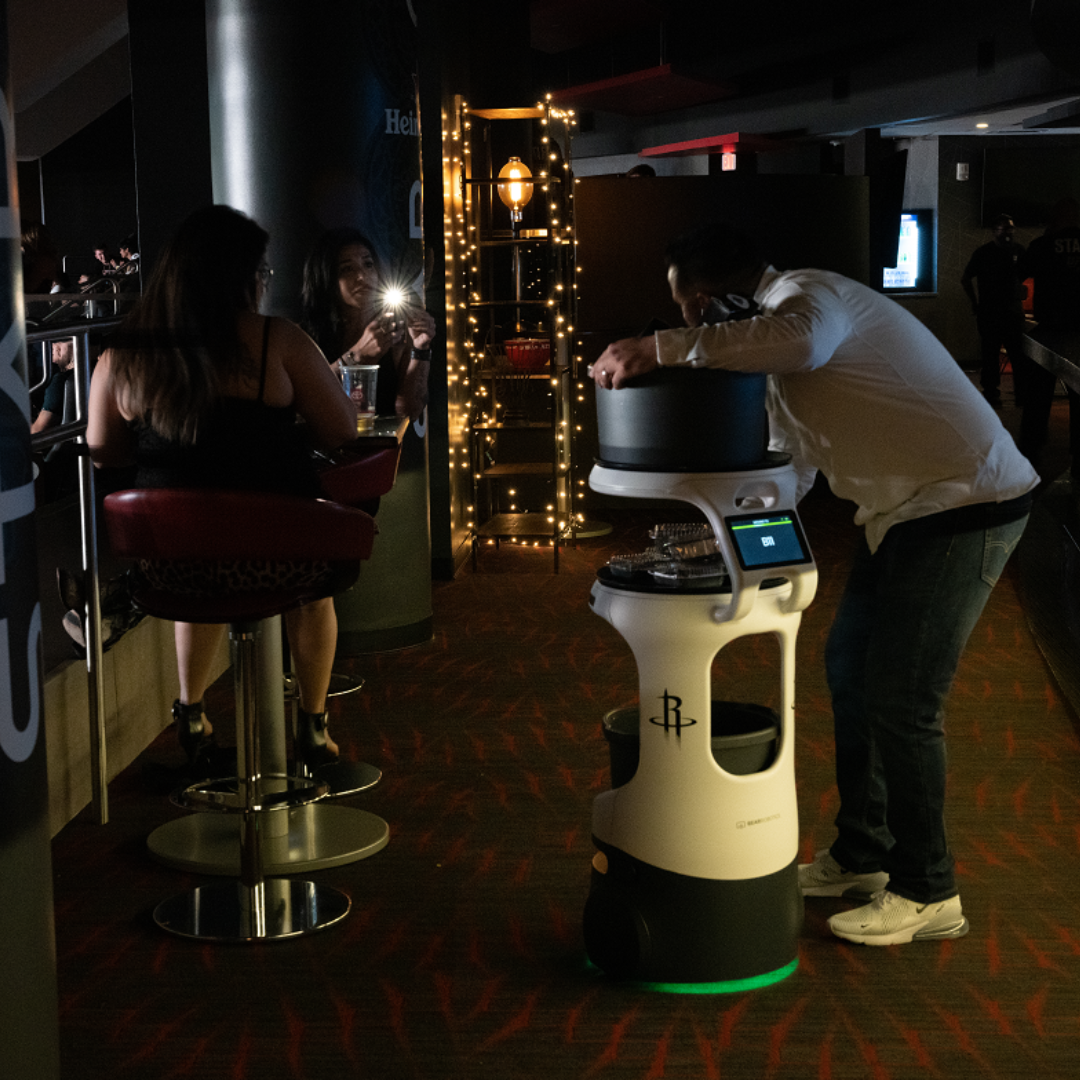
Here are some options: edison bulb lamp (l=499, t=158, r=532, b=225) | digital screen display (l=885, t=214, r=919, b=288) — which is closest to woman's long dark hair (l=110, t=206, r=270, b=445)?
edison bulb lamp (l=499, t=158, r=532, b=225)

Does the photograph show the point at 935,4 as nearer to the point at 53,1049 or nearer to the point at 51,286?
the point at 51,286

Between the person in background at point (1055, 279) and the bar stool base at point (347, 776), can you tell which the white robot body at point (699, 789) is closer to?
the bar stool base at point (347, 776)

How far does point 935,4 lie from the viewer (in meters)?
13.3

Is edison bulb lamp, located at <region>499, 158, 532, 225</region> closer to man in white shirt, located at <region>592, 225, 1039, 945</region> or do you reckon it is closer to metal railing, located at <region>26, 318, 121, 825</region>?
metal railing, located at <region>26, 318, 121, 825</region>

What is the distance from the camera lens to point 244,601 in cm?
287

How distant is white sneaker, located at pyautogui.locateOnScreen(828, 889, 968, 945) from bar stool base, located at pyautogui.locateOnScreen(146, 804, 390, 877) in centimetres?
120

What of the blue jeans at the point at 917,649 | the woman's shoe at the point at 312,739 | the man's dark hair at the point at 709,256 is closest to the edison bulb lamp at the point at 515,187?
the woman's shoe at the point at 312,739

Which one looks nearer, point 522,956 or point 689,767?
point 689,767

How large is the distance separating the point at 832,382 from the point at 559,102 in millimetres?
11645

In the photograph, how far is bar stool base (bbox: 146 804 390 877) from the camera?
3396 mm

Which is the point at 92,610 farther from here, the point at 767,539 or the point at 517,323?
the point at 517,323

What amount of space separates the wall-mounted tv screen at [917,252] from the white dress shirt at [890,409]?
1482 centimetres

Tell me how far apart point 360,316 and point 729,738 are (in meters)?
2.63

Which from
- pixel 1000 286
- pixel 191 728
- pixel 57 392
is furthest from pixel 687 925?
pixel 1000 286
